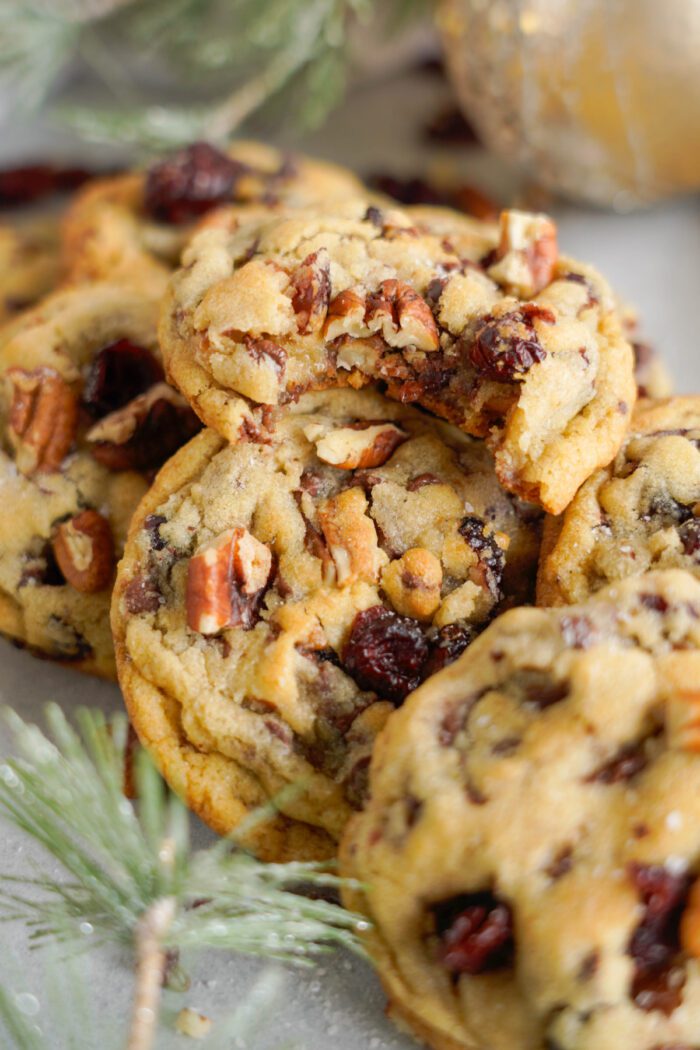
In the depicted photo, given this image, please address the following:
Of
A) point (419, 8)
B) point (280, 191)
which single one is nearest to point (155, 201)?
point (280, 191)

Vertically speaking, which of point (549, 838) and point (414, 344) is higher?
point (414, 344)

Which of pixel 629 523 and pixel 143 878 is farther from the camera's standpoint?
pixel 629 523

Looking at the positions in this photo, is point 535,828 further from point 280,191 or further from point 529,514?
point 280,191

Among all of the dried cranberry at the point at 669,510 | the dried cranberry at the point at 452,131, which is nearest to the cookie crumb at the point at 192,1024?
the dried cranberry at the point at 669,510

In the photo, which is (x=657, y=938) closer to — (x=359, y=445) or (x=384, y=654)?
(x=384, y=654)

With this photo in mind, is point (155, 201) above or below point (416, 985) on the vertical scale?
above

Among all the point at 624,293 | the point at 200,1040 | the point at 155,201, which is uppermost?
the point at 624,293

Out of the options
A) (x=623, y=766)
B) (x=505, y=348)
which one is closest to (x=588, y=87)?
(x=505, y=348)
